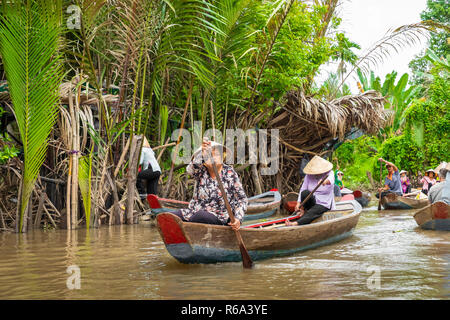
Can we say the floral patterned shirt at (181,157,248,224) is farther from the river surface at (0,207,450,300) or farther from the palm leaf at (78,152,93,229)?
the palm leaf at (78,152,93,229)

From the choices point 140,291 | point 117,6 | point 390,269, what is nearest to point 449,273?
point 390,269

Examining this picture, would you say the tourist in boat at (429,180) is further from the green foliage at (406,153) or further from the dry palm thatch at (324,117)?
the green foliage at (406,153)

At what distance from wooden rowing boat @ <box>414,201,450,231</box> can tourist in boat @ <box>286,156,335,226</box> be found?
1479mm

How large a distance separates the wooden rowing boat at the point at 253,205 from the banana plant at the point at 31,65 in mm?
2030

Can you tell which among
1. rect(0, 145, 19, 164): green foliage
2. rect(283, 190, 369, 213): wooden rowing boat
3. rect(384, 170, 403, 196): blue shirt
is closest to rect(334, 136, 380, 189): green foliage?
A: rect(283, 190, 369, 213): wooden rowing boat

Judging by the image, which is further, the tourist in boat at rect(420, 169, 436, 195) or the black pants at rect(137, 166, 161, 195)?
the tourist in boat at rect(420, 169, 436, 195)

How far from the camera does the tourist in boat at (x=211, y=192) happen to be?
17.2 ft

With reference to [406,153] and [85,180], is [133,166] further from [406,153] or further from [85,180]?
[406,153]

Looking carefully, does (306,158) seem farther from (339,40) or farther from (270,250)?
(270,250)

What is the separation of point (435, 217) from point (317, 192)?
1.85 metres

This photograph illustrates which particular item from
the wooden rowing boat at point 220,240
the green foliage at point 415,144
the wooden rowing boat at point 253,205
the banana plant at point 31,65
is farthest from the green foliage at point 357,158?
the wooden rowing boat at point 220,240

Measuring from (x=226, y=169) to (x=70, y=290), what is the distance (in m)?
1.95

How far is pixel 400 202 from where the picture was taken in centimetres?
1305

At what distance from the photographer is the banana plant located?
711 centimetres
